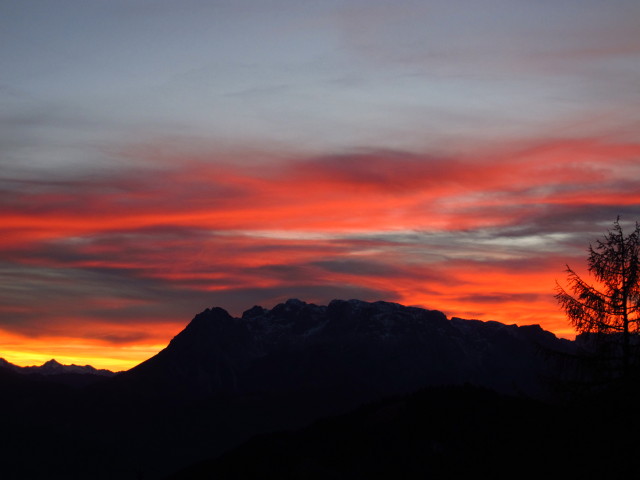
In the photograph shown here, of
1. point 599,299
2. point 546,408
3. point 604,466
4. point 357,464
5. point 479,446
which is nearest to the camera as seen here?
point 604,466

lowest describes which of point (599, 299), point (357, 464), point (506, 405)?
point (357, 464)

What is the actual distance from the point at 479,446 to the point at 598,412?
14924 cm

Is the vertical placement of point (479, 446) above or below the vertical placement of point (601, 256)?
below

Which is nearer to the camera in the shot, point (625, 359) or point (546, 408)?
point (625, 359)

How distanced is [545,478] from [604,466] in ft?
20.9

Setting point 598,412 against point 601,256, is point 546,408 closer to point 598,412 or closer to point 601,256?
point 598,412

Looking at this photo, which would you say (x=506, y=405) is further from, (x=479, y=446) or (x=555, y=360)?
(x=555, y=360)

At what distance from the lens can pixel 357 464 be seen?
195 metres

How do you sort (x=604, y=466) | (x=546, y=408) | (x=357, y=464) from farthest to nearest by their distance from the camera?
(x=357, y=464), (x=546, y=408), (x=604, y=466)

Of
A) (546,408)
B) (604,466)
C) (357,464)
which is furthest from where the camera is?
(357,464)

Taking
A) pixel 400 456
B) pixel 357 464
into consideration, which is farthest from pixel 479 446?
pixel 357 464

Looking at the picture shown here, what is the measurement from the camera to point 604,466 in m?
34.0

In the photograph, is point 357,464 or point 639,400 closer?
point 639,400

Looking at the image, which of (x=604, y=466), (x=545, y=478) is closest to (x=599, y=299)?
(x=604, y=466)
